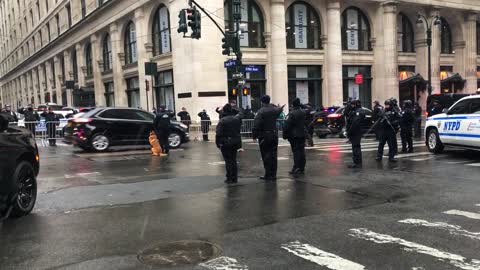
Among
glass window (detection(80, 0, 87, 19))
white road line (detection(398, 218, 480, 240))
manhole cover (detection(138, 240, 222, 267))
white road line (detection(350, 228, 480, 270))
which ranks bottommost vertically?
white road line (detection(398, 218, 480, 240))

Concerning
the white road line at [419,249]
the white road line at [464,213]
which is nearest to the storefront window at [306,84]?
the white road line at [464,213]

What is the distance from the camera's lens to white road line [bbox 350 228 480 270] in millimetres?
4602

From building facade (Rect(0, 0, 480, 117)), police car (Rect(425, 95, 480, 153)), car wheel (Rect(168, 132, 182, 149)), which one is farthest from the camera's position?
building facade (Rect(0, 0, 480, 117))

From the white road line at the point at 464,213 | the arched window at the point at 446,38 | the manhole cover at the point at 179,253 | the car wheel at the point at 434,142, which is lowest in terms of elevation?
the white road line at the point at 464,213

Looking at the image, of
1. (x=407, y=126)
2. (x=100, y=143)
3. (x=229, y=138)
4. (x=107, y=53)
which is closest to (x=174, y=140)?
(x=100, y=143)

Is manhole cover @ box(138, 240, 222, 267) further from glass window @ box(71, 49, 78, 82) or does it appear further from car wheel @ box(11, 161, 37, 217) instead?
glass window @ box(71, 49, 78, 82)

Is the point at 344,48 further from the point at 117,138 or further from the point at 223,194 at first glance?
the point at 223,194

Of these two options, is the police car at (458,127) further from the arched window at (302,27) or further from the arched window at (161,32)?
the arched window at (161,32)

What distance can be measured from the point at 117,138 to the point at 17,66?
79.1 m

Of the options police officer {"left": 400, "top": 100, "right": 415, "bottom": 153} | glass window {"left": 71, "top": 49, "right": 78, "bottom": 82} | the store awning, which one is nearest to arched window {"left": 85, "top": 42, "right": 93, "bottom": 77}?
glass window {"left": 71, "top": 49, "right": 78, "bottom": 82}

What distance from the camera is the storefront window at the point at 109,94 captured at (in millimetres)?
42500

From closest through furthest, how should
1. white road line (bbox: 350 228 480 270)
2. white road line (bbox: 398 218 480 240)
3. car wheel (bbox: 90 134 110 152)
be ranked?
1. white road line (bbox: 350 228 480 270)
2. white road line (bbox: 398 218 480 240)
3. car wheel (bbox: 90 134 110 152)

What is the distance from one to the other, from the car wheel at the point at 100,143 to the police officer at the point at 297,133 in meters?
8.33

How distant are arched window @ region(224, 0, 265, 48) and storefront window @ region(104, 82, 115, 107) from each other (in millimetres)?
16336
